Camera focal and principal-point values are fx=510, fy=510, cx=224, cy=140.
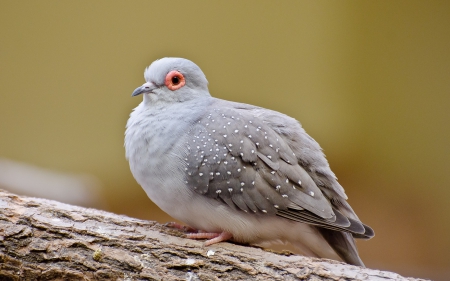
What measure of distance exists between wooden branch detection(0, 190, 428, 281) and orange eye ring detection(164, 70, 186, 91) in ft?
3.63

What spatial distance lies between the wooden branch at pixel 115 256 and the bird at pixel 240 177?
0.21 m

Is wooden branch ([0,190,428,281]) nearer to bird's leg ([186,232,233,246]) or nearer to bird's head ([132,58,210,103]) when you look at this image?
bird's leg ([186,232,233,246])

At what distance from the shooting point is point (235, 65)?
7395 mm

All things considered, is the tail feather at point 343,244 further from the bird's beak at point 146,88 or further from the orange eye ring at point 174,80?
the bird's beak at point 146,88

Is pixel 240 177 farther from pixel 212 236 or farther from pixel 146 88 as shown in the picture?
pixel 146 88

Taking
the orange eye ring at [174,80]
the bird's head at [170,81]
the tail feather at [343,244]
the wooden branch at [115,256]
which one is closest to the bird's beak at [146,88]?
the bird's head at [170,81]

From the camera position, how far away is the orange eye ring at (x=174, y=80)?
3.79 metres

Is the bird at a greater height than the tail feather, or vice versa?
the bird

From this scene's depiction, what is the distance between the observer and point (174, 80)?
3.83m

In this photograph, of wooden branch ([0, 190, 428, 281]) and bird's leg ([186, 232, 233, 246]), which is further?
bird's leg ([186, 232, 233, 246])

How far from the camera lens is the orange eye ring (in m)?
3.79

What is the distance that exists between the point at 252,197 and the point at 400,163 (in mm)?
5819

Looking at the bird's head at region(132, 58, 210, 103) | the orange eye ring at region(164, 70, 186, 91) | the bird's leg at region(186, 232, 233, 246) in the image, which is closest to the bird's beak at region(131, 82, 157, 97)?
the bird's head at region(132, 58, 210, 103)

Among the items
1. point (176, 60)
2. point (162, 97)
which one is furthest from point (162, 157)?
point (176, 60)
